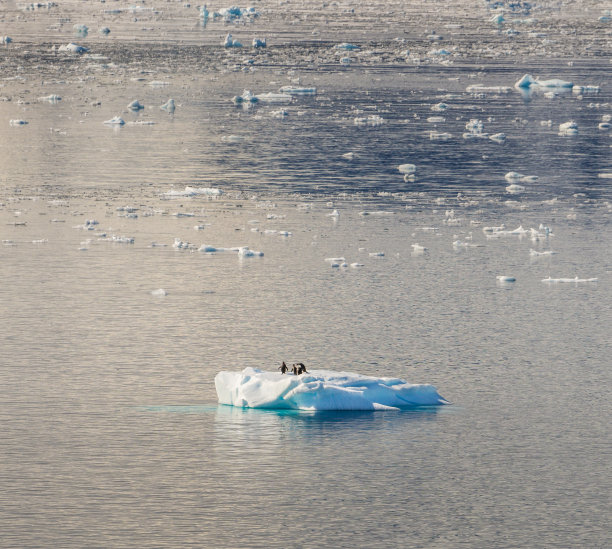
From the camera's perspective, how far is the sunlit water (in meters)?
12.9

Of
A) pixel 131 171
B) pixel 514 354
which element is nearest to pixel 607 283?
pixel 514 354

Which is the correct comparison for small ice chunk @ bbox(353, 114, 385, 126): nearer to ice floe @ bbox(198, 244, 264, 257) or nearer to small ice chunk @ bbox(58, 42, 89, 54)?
ice floe @ bbox(198, 244, 264, 257)

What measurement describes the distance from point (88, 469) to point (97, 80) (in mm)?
40921

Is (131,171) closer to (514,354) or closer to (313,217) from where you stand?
(313,217)

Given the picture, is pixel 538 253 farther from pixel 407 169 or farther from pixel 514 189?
pixel 407 169

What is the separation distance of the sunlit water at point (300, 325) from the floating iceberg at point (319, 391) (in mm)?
191

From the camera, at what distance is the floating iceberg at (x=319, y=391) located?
1565cm

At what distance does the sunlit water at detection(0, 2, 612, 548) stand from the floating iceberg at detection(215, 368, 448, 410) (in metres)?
0.19

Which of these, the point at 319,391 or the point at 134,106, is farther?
the point at 134,106

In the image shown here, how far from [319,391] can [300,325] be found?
169 inches

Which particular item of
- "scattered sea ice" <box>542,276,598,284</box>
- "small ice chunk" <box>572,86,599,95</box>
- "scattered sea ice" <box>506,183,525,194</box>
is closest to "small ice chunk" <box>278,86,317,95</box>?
"small ice chunk" <box>572,86,599,95</box>

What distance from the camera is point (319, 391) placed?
615 inches

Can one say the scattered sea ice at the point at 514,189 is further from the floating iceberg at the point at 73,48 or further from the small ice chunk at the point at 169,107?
the floating iceberg at the point at 73,48

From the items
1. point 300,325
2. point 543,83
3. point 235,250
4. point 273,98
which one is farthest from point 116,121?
point 300,325
